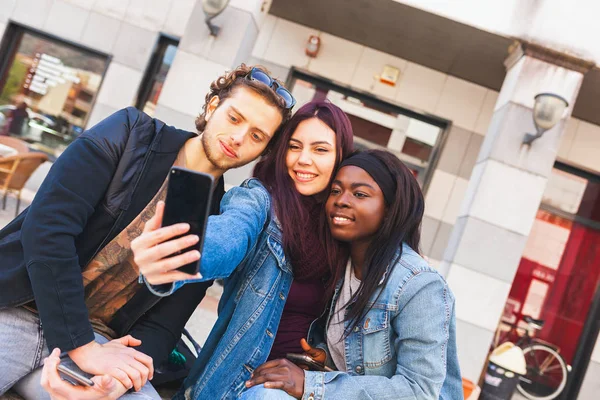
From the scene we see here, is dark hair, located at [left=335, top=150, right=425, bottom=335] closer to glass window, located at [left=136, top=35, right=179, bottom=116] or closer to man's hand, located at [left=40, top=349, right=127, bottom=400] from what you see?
man's hand, located at [left=40, top=349, right=127, bottom=400]

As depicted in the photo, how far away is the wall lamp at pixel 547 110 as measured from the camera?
5152 millimetres

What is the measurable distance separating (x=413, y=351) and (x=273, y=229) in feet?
2.40

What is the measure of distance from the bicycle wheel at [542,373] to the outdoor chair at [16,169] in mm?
7502

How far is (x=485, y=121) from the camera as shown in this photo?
283 inches

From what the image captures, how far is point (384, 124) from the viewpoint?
741 cm

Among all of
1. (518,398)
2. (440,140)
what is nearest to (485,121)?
(440,140)

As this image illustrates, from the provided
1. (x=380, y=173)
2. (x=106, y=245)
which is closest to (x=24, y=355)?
(x=106, y=245)

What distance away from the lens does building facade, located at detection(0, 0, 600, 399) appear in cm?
552

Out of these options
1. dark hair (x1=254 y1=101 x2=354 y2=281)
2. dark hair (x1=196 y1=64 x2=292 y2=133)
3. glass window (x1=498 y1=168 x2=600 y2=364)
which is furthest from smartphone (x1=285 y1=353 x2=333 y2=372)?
glass window (x1=498 y1=168 x2=600 y2=364)

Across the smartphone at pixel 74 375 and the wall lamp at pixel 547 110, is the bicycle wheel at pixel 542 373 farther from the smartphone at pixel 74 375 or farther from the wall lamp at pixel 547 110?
the smartphone at pixel 74 375

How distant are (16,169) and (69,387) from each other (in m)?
5.48

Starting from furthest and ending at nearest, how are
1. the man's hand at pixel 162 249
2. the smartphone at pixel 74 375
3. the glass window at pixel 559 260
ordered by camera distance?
the glass window at pixel 559 260 < the smartphone at pixel 74 375 < the man's hand at pixel 162 249

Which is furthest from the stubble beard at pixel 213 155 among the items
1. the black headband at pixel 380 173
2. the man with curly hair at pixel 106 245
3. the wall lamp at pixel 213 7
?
the wall lamp at pixel 213 7

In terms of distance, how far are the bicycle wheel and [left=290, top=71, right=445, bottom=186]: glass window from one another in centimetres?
314
